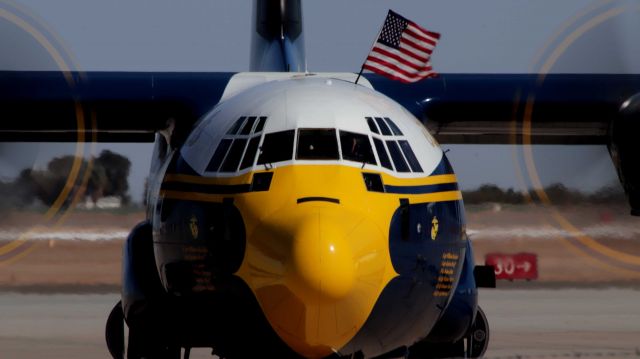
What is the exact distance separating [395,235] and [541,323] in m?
11.3

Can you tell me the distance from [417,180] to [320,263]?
66.4 inches

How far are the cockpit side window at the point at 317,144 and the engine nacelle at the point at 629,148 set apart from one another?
4.39 metres

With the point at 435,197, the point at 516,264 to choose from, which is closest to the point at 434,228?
the point at 435,197

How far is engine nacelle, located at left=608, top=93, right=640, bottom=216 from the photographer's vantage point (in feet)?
45.1

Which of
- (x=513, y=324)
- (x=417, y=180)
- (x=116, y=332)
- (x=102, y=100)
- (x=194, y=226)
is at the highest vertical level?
(x=102, y=100)

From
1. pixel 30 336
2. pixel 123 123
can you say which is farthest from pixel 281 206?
pixel 30 336

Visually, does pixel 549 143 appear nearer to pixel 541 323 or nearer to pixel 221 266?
pixel 541 323

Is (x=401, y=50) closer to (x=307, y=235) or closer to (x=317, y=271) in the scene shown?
(x=307, y=235)

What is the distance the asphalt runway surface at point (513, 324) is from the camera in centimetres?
1750

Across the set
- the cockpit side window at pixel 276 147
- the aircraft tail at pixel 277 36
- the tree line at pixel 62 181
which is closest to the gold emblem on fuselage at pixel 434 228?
the cockpit side window at pixel 276 147

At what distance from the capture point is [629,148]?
1380 centimetres

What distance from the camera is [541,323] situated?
68.6ft

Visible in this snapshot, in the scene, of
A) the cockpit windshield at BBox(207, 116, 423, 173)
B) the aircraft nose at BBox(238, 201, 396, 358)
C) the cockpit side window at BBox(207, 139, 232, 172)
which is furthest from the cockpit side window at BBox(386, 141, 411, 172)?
the cockpit side window at BBox(207, 139, 232, 172)

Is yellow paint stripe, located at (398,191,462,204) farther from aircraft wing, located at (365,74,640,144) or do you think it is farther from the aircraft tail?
the aircraft tail
